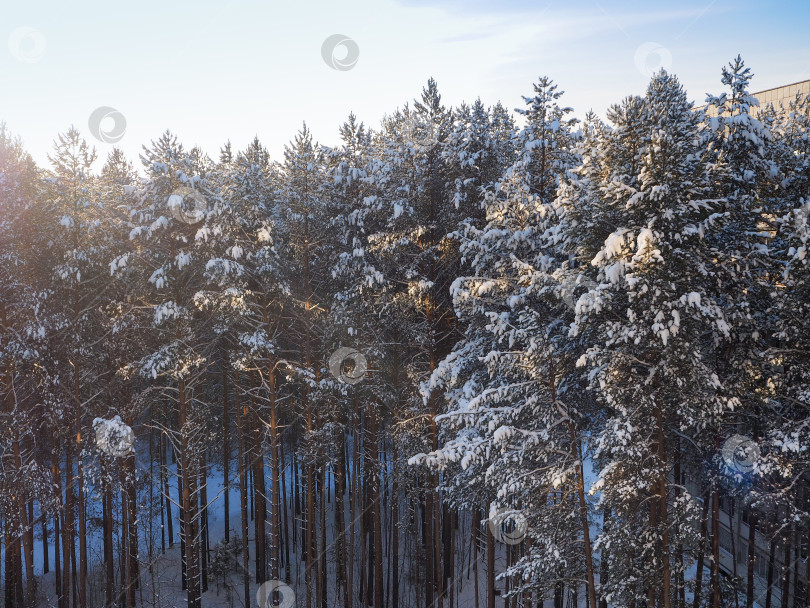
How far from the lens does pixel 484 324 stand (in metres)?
14.0

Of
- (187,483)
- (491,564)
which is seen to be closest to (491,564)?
(491,564)

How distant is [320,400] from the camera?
17188mm

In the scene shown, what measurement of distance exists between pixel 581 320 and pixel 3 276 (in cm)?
1483

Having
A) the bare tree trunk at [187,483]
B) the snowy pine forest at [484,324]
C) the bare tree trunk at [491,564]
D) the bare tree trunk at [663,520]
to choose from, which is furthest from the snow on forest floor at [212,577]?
the bare tree trunk at [663,520]

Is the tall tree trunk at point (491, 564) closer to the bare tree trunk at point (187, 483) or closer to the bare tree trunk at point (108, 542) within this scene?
the bare tree trunk at point (187, 483)

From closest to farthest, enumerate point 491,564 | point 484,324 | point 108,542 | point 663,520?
point 663,520 < point 484,324 < point 491,564 < point 108,542

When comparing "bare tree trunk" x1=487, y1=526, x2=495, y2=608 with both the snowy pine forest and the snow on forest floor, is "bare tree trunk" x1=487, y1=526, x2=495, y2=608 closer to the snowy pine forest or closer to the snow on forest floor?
the snowy pine forest

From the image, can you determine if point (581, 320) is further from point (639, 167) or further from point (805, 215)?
point (805, 215)

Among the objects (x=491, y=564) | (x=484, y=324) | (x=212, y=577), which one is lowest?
(x=212, y=577)

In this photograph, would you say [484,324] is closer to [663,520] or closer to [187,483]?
[663,520]

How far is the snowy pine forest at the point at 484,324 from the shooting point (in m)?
9.94

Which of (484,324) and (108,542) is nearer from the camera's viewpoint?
(484,324)

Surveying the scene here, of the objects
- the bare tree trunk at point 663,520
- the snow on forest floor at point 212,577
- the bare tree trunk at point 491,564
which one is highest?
the bare tree trunk at point 663,520

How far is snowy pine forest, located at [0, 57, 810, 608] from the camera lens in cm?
994
